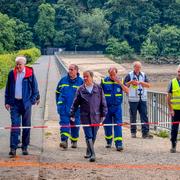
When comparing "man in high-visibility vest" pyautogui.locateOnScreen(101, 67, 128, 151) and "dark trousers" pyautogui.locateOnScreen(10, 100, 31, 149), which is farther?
"man in high-visibility vest" pyautogui.locateOnScreen(101, 67, 128, 151)

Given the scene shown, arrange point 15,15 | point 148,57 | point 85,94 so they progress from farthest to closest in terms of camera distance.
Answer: point 15,15, point 148,57, point 85,94

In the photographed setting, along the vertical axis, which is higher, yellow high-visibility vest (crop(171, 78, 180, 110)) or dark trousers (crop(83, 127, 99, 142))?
yellow high-visibility vest (crop(171, 78, 180, 110))

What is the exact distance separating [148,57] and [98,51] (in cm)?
1425

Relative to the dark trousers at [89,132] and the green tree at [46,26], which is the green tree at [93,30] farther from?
the dark trousers at [89,132]

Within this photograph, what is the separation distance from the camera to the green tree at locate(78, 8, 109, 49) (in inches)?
4663

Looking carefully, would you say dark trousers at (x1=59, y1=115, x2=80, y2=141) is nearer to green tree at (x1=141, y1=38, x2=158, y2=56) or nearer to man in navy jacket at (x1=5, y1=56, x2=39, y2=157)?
man in navy jacket at (x1=5, y1=56, x2=39, y2=157)

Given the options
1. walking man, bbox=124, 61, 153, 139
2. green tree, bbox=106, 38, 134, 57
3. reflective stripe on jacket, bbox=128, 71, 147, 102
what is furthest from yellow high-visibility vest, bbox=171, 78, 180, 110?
green tree, bbox=106, 38, 134, 57

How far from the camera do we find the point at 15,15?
12388cm

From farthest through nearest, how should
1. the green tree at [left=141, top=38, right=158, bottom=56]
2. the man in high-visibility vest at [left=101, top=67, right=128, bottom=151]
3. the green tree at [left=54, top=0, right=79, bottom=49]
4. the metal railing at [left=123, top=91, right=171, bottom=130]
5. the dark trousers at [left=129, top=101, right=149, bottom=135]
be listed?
the green tree at [left=54, top=0, right=79, bottom=49]
the green tree at [left=141, top=38, right=158, bottom=56]
the metal railing at [left=123, top=91, right=171, bottom=130]
the dark trousers at [left=129, top=101, right=149, bottom=135]
the man in high-visibility vest at [left=101, top=67, right=128, bottom=151]

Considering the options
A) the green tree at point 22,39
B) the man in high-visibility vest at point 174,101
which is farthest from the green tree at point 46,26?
the man in high-visibility vest at point 174,101

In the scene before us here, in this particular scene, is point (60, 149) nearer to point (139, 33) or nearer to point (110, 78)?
point (110, 78)

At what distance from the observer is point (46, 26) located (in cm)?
11888

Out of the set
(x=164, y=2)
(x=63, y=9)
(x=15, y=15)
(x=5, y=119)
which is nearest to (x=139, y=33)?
(x=164, y=2)

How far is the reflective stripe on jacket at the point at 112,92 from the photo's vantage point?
37.6ft
